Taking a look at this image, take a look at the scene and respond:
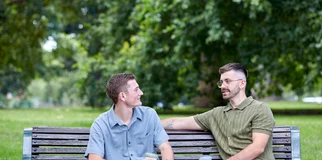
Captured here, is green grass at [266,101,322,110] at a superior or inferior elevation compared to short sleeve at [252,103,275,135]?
superior

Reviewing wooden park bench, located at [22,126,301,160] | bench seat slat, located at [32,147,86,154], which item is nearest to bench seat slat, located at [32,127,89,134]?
wooden park bench, located at [22,126,301,160]

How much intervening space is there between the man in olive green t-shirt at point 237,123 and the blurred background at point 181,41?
11.3 meters

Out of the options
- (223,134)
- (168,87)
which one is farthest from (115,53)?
(223,134)

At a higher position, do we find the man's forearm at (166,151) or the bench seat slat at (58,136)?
the bench seat slat at (58,136)

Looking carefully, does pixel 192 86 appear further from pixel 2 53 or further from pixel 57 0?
pixel 2 53

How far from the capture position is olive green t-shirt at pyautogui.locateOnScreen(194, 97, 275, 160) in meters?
5.32

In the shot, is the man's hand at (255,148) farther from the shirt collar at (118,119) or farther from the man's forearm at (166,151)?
the shirt collar at (118,119)

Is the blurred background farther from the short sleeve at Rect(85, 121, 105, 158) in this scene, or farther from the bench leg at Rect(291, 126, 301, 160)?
the short sleeve at Rect(85, 121, 105, 158)

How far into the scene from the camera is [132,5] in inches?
945

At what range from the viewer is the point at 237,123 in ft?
17.8

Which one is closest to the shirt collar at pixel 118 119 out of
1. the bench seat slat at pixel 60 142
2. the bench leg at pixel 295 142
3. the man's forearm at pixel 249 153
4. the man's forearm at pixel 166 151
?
the man's forearm at pixel 166 151

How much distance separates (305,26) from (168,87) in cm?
528

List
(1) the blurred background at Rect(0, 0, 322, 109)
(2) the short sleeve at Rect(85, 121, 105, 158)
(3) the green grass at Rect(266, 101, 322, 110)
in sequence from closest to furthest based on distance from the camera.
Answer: (2) the short sleeve at Rect(85, 121, 105, 158)
(1) the blurred background at Rect(0, 0, 322, 109)
(3) the green grass at Rect(266, 101, 322, 110)

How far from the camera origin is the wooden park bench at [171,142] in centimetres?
533
